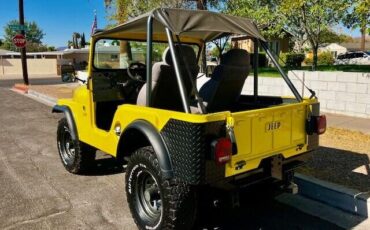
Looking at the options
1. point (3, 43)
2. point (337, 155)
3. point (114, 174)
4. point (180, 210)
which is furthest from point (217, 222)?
point (3, 43)

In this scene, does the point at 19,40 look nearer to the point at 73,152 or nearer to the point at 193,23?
the point at 73,152

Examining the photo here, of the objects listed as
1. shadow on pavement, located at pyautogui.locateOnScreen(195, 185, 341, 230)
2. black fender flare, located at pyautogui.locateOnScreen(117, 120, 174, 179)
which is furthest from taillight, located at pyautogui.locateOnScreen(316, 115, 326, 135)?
black fender flare, located at pyautogui.locateOnScreen(117, 120, 174, 179)

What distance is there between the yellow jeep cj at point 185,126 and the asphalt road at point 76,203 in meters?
0.40

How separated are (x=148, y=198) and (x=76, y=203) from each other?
4.24 feet

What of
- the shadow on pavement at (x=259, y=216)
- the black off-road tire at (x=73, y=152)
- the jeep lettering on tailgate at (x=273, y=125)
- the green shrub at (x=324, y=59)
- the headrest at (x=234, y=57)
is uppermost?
the green shrub at (x=324, y=59)

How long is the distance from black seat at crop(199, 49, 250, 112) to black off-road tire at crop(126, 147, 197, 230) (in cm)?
103

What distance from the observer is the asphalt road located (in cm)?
403

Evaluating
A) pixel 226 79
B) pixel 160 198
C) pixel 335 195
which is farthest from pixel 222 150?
pixel 335 195

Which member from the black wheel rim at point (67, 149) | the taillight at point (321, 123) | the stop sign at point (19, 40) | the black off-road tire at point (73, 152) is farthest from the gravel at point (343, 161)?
the stop sign at point (19, 40)

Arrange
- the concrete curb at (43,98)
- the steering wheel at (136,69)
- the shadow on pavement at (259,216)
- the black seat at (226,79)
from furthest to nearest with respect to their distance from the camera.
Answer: the concrete curb at (43,98)
the steering wheel at (136,69)
the black seat at (226,79)
the shadow on pavement at (259,216)

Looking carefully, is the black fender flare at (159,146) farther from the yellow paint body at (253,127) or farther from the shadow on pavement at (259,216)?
the shadow on pavement at (259,216)

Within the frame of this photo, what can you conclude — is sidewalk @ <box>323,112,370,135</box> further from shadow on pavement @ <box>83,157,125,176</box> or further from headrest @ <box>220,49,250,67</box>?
shadow on pavement @ <box>83,157,125,176</box>

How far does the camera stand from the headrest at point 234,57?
13.4 feet

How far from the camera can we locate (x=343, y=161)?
5.56 m
